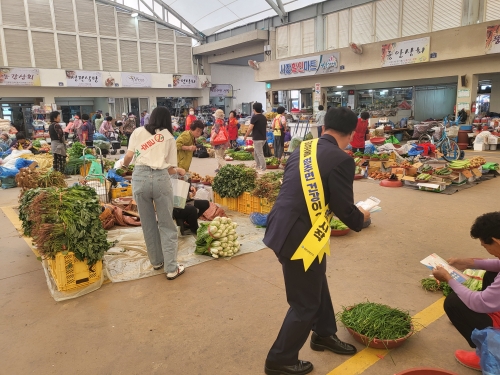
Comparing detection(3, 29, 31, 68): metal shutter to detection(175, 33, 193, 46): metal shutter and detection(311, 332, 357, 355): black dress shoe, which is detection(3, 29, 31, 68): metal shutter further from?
detection(311, 332, 357, 355): black dress shoe

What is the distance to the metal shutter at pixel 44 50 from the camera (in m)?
21.9

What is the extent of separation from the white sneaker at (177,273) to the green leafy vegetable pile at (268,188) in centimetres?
227

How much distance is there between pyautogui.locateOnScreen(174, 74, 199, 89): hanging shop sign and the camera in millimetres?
27844

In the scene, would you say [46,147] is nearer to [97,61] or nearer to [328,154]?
[97,61]

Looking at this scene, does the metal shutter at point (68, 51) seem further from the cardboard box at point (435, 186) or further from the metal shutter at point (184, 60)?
the cardboard box at point (435, 186)

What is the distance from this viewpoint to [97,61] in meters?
24.1

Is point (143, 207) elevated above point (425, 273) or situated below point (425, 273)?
above

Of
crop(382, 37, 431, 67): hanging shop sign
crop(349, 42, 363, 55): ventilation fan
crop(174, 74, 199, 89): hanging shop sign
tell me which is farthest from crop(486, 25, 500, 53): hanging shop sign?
crop(174, 74, 199, 89): hanging shop sign

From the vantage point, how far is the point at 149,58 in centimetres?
2638

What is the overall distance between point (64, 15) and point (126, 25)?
3.86 m

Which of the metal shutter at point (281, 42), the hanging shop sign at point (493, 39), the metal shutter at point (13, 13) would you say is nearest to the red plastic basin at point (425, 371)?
the hanging shop sign at point (493, 39)

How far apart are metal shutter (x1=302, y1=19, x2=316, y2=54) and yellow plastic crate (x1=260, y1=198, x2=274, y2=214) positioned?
16.8 metres

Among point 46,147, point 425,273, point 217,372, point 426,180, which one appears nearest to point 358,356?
point 217,372

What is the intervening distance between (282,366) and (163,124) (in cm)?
270
